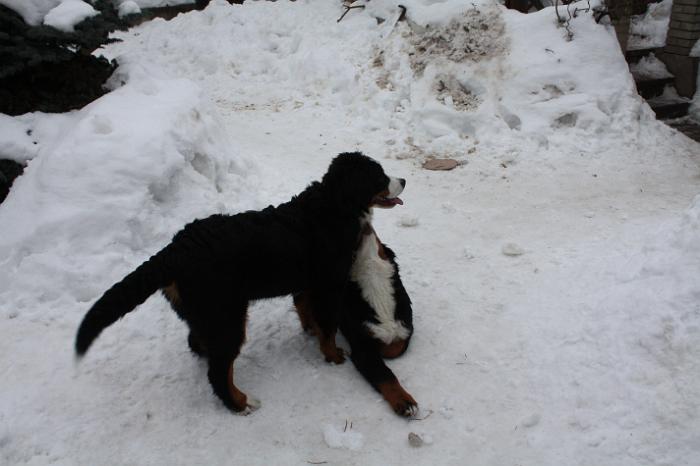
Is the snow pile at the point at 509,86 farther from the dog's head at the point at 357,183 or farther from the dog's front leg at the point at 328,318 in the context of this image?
the dog's front leg at the point at 328,318

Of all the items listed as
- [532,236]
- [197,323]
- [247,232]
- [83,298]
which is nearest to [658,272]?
[532,236]

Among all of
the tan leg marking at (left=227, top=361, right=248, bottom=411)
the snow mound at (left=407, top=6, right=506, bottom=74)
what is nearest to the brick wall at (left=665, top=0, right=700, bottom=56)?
the snow mound at (left=407, top=6, right=506, bottom=74)

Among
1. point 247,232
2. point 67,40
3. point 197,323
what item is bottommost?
point 197,323

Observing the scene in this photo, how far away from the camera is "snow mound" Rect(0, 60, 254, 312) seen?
4.14 metres

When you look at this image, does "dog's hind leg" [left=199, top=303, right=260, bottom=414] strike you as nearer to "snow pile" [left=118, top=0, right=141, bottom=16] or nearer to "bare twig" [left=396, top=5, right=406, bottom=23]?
"snow pile" [left=118, top=0, right=141, bottom=16]

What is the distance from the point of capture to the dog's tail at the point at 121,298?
2.56 m

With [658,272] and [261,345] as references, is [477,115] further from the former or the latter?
[261,345]

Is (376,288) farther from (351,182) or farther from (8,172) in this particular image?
(8,172)

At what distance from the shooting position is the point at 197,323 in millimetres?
2877

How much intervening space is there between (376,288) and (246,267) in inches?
39.4

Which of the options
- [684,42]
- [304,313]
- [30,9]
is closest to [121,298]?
[304,313]

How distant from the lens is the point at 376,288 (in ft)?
11.5

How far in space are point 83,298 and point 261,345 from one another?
1615 millimetres

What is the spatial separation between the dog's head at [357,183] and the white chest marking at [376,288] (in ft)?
0.97
